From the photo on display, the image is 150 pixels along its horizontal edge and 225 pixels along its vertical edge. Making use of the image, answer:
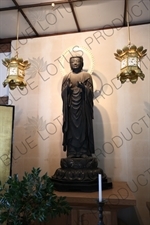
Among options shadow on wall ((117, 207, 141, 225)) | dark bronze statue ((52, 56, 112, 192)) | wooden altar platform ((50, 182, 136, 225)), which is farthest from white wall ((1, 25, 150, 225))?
wooden altar platform ((50, 182, 136, 225))

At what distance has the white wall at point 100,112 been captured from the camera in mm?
2223

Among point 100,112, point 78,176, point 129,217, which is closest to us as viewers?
point 78,176

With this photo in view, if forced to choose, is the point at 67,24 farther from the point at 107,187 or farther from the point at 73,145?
the point at 107,187

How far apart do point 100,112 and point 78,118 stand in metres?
0.55

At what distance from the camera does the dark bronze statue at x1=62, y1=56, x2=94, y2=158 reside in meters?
1.88

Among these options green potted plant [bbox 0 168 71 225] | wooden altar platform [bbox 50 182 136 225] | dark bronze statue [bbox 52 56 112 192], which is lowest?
wooden altar platform [bbox 50 182 136 225]

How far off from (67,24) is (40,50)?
47 cm

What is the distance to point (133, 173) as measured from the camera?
2.19 m

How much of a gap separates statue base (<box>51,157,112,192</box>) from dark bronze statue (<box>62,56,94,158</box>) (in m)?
0.10

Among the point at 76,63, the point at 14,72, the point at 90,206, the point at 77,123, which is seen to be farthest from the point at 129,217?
the point at 14,72

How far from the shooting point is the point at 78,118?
6.19 feet

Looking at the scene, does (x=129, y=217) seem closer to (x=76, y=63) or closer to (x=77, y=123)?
(x=77, y=123)

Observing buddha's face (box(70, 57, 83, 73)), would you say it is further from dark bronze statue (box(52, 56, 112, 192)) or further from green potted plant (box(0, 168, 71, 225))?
green potted plant (box(0, 168, 71, 225))

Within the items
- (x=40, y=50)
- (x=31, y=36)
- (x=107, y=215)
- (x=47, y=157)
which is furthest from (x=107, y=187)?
(x=31, y=36)
